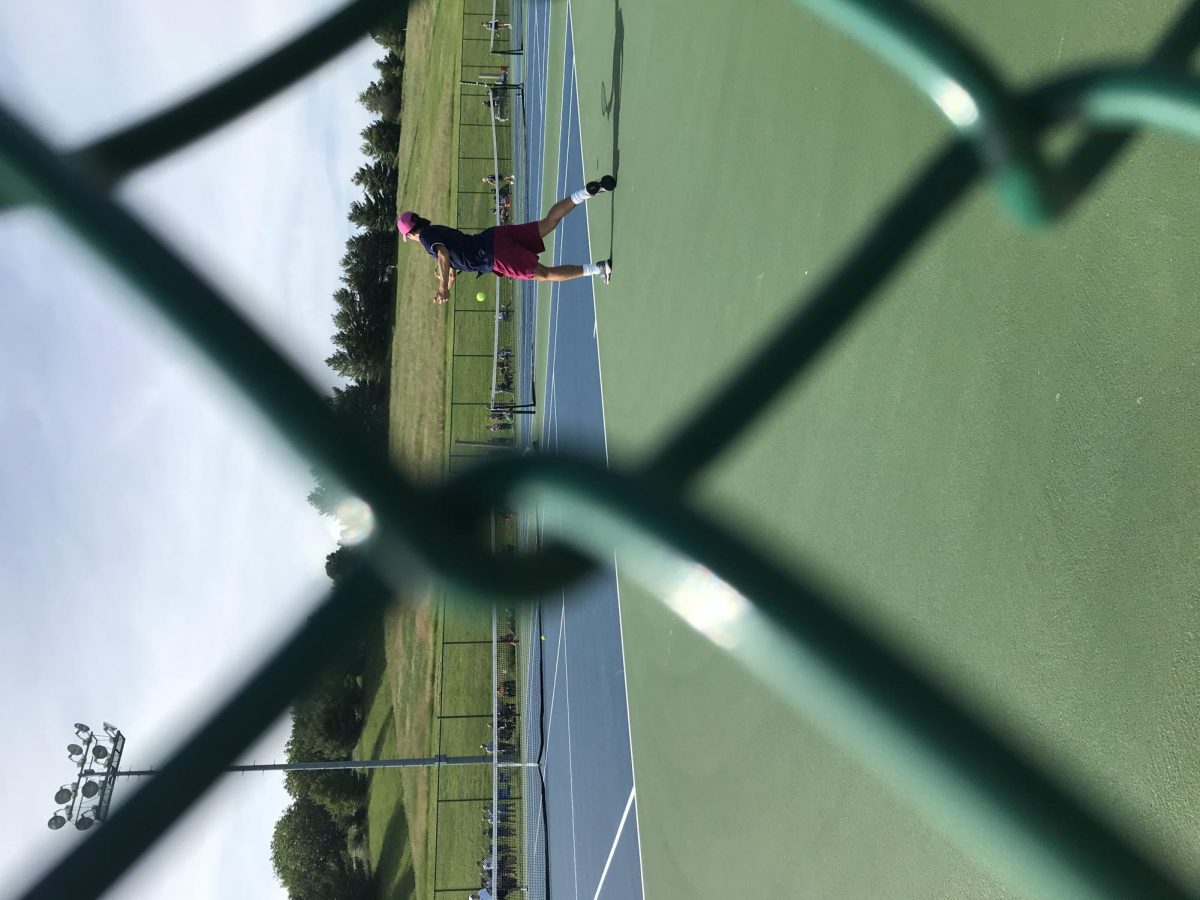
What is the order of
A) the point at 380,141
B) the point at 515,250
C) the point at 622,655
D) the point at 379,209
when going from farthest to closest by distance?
the point at 380,141
the point at 379,209
the point at 622,655
the point at 515,250

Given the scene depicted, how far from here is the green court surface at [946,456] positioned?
1.84 m

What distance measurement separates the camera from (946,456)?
8.45 ft

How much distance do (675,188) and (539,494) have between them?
16.6ft

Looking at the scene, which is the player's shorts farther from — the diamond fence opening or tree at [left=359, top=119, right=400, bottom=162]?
tree at [left=359, top=119, right=400, bottom=162]

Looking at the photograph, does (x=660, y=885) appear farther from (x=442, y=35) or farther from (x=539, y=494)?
(x=442, y=35)

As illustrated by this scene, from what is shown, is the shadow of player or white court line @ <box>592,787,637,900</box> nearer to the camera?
white court line @ <box>592,787,637,900</box>

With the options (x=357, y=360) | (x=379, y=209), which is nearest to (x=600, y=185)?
(x=357, y=360)

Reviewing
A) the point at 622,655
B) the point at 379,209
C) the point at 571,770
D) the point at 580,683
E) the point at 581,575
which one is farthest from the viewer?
the point at 379,209

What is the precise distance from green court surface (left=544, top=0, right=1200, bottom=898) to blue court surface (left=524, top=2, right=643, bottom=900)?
1.51 m

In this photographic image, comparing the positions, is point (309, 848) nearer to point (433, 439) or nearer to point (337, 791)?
point (337, 791)

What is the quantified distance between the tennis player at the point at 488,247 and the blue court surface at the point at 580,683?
1097 mm

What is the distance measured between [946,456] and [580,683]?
20.0 feet

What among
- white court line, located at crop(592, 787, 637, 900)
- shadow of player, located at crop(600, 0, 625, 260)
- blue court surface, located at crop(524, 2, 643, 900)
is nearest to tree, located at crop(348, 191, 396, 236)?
blue court surface, located at crop(524, 2, 643, 900)

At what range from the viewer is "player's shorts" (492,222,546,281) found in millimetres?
5840
